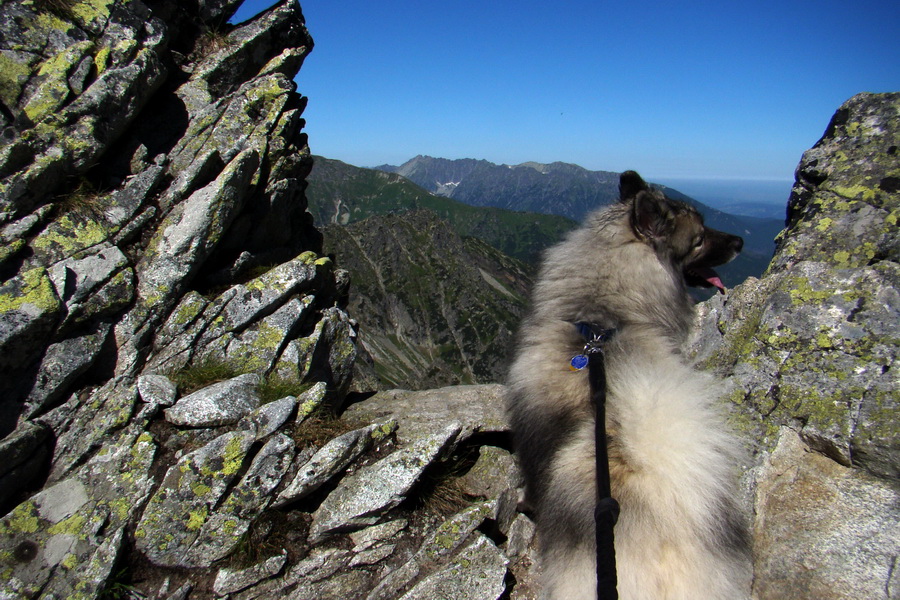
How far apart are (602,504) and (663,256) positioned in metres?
3.61

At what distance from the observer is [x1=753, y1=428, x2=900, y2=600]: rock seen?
4.31 m

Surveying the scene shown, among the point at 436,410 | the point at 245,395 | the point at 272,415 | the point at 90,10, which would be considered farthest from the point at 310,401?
the point at 90,10

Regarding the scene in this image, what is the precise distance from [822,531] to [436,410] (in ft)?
17.4

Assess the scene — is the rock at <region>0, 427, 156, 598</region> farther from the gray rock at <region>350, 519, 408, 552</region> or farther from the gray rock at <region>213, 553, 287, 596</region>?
the gray rock at <region>350, 519, 408, 552</region>

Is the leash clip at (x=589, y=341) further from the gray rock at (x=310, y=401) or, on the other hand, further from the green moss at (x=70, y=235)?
the green moss at (x=70, y=235)

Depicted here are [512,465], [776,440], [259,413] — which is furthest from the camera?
[512,465]

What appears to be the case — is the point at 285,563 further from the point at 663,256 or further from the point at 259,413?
the point at 663,256

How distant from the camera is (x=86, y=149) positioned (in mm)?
7109

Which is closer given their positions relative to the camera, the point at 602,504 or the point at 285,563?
the point at 602,504

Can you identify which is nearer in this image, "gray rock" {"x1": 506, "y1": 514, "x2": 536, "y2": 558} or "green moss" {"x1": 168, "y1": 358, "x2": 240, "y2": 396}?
"gray rock" {"x1": 506, "y1": 514, "x2": 536, "y2": 558}

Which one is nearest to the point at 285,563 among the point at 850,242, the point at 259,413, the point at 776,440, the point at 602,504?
the point at 259,413

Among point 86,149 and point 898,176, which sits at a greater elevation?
point 86,149

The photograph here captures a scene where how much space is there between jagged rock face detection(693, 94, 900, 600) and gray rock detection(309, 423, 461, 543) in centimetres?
381

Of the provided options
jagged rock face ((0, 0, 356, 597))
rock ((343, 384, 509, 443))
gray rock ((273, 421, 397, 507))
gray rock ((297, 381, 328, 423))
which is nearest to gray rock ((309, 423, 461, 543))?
gray rock ((273, 421, 397, 507))
